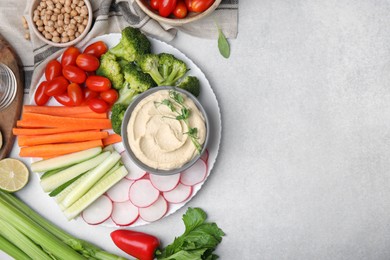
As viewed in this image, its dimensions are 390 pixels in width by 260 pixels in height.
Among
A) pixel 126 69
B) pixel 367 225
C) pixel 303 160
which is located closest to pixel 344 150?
pixel 303 160

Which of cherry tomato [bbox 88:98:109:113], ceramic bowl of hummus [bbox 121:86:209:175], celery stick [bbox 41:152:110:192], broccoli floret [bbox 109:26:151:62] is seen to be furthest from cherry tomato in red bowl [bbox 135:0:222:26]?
celery stick [bbox 41:152:110:192]

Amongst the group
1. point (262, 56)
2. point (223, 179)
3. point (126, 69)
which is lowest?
point (223, 179)

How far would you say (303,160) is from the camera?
→ 2.65 metres

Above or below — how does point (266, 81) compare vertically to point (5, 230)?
above

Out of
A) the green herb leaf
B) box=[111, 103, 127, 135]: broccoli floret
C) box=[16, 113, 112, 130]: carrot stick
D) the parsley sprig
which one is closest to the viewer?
the parsley sprig

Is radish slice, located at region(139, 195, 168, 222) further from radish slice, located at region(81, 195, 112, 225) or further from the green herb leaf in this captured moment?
the green herb leaf

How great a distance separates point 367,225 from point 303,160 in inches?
19.4

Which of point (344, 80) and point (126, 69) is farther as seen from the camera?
point (344, 80)

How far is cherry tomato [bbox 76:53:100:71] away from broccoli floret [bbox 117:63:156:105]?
14 cm

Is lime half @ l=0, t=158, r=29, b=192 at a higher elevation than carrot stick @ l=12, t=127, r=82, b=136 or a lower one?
lower

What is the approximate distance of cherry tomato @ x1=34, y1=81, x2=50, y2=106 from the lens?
2467mm

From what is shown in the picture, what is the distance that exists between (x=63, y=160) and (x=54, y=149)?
A: 0.07m

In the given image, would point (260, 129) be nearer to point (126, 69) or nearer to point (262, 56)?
point (262, 56)

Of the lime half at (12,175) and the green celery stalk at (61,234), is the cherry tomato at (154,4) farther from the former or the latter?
the green celery stalk at (61,234)
